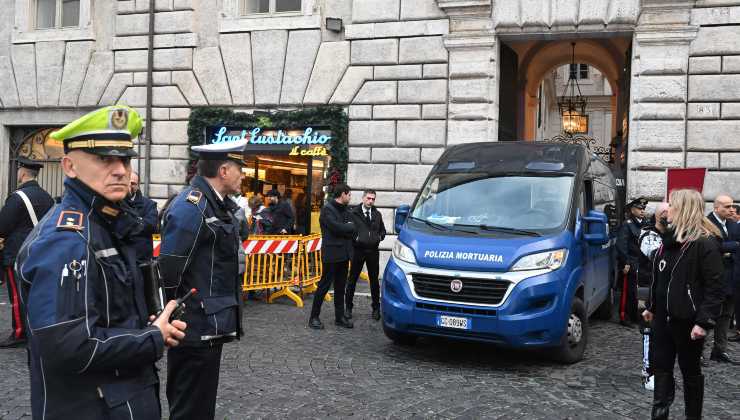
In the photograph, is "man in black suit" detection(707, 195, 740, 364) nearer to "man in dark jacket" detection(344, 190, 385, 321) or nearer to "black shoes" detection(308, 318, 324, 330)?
"man in dark jacket" detection(344, 190, 385, 321)

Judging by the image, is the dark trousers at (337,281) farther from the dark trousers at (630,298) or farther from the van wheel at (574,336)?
the dark trousers at (630,298)

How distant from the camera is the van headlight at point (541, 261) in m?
6.34

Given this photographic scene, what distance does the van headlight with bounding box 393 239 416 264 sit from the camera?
268 inches

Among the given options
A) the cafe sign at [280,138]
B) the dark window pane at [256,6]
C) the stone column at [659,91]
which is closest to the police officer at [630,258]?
the stone column at [659,91]

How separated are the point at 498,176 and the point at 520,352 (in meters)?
1.97

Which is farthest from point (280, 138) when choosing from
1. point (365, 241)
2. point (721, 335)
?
point (721, 335)

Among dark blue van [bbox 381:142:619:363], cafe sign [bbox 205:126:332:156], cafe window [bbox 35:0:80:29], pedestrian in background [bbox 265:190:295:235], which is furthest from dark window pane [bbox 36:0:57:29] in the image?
dark blue van [bbox 381:142:619:363]

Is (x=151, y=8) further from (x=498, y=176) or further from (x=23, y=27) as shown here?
(x=498, y=176)

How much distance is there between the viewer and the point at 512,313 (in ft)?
20.5

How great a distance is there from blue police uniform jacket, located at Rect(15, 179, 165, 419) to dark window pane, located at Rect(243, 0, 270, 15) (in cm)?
1317

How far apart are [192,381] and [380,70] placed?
1061 cm

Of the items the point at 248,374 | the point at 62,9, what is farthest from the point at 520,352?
the point at 62,9

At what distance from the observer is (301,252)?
10.6m

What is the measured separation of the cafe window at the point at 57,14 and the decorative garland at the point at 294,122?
431 centimetres
